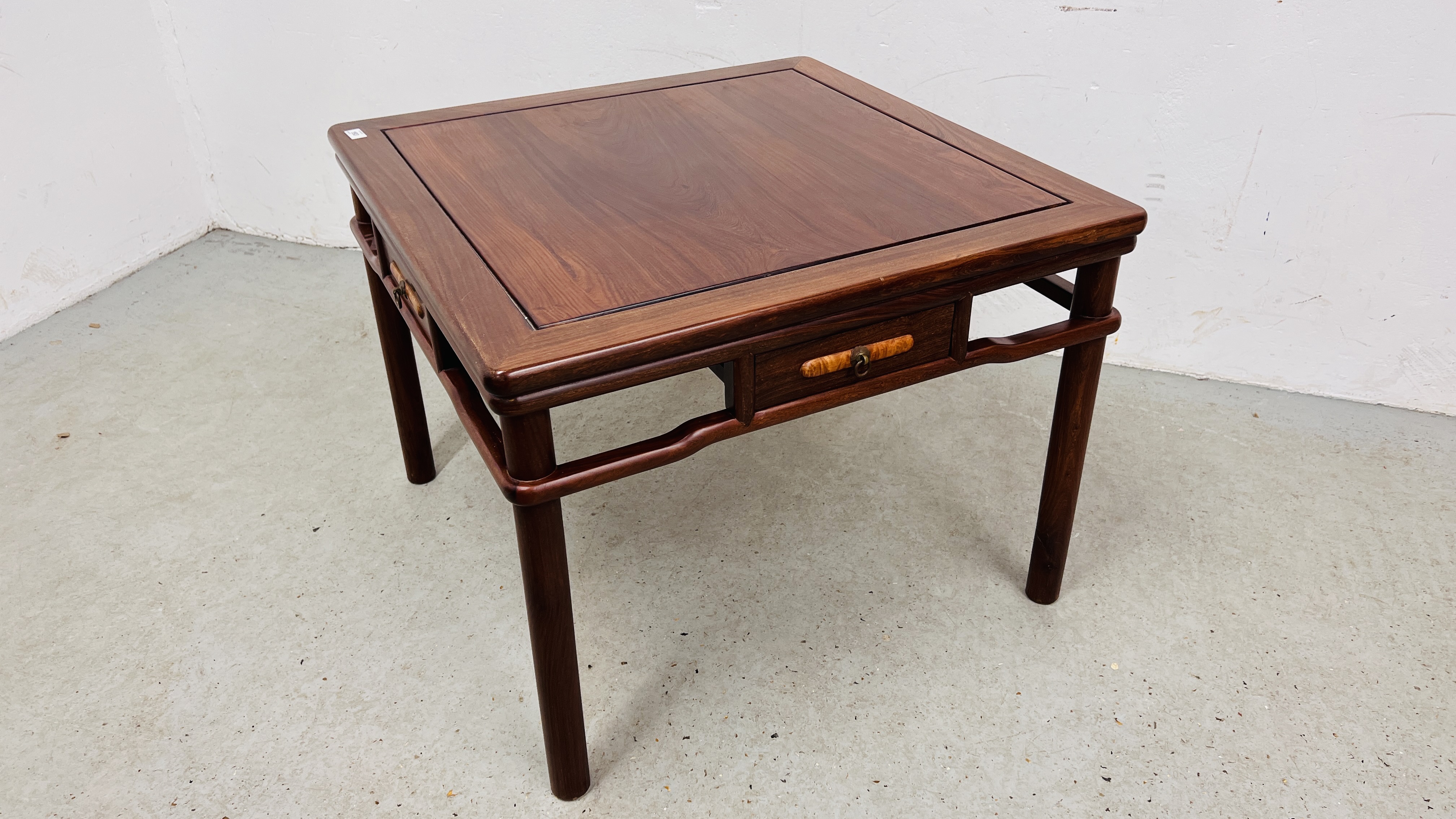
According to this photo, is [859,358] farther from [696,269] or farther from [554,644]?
[554,644]

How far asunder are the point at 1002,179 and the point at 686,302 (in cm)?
57

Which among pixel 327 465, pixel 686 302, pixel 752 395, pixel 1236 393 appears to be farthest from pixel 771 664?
pixel 1236 393

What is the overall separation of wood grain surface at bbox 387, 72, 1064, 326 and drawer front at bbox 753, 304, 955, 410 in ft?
0.32

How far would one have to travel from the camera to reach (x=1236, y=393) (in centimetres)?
229

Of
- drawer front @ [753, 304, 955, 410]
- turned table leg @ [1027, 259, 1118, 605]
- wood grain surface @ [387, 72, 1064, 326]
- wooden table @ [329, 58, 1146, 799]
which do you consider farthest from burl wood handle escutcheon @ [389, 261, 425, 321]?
turned table leg @ [1027, 259, 1118, 605]

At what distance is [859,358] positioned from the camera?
125cm

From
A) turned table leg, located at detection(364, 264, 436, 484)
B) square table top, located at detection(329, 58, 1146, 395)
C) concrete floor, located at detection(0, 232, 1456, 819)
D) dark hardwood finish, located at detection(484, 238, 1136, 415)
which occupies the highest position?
square table top, located at detection(329, 58, 1146, 395)

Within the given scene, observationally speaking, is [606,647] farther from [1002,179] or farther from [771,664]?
[1002,179]

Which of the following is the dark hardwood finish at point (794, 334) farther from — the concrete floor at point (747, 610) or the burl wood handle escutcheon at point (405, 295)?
the concrete floor at point (747, 610)

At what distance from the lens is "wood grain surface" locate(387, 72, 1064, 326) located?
48.5 inches

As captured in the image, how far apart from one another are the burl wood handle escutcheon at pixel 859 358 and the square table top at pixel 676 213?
0.07m

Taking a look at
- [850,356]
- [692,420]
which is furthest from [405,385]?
[850,356]

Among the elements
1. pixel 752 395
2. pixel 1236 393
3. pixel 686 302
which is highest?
pixel 686 302

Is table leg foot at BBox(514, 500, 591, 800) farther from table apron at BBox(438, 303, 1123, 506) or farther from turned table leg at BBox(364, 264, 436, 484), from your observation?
turned table leg at BBox(364, 264, 436, 484)
